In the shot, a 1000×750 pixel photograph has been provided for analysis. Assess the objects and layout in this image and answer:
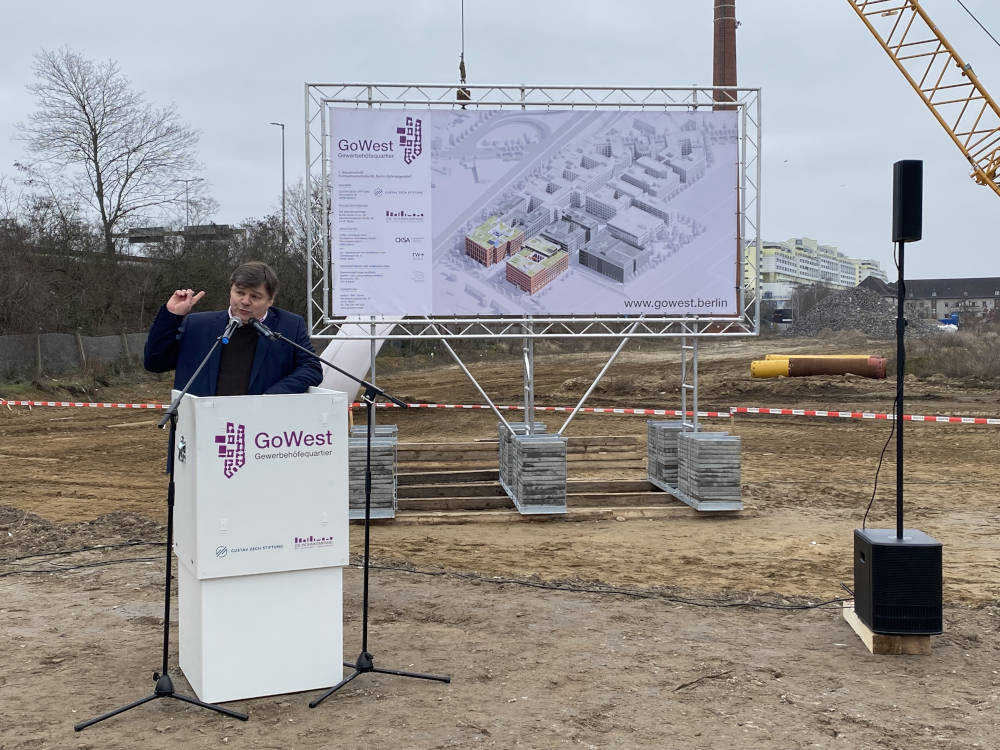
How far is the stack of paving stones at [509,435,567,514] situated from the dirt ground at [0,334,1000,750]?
33 centimetres

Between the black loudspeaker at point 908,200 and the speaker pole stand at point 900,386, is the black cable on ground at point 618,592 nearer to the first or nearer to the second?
the speaker pole stand at point 900,386

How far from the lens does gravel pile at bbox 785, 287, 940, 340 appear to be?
48.2m

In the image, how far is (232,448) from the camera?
4.66 meters

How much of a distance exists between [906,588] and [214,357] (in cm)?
431

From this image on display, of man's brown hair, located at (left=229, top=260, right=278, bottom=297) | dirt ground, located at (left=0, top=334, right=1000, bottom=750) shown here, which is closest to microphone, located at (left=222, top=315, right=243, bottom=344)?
man's brown hair, located at (left=229, top=260, right=278, bottom=297)

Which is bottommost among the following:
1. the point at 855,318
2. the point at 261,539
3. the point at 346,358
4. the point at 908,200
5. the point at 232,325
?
the point at 261,539

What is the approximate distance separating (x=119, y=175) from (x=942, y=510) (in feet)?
103

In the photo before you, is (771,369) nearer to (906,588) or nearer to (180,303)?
(906,588)

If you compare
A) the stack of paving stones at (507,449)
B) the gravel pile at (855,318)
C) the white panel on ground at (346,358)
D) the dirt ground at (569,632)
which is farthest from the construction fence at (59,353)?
the gravel pile at (855,318)

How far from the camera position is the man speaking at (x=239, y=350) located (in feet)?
16.0

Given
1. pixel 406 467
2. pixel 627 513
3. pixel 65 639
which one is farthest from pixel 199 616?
pixel 406 467

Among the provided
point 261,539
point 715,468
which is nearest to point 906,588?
point 261,539

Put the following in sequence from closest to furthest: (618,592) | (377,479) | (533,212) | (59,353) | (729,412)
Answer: (618,592) → (377,479) → (533,212) → (729,412) → (59,353)

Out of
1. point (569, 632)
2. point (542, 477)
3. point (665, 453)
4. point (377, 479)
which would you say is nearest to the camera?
point (569, 632)
